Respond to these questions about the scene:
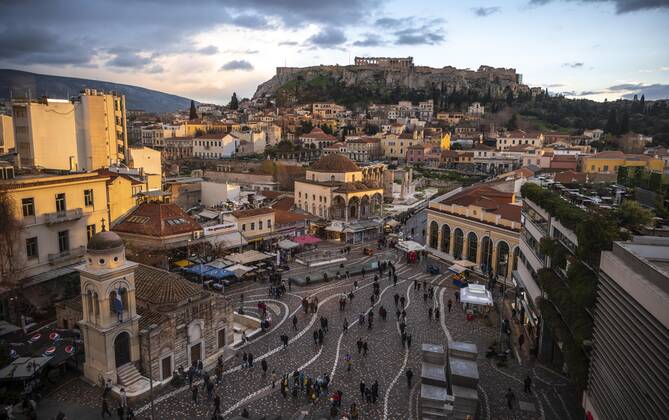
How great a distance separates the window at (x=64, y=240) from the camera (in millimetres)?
26031

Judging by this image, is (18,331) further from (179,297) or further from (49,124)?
(49,124)

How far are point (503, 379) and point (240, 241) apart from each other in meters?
21.4

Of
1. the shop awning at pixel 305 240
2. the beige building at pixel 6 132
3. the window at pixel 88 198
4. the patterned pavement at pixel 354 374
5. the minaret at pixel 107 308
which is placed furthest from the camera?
the beige building at pixel 6 132

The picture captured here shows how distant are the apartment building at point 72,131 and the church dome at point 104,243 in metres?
24.4

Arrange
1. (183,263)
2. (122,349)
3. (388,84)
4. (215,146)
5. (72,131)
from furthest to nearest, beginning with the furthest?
(388,84) < (215,146) < (72,131) < (183,263) < (122,349)

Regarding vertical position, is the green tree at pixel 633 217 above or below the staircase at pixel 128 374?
above

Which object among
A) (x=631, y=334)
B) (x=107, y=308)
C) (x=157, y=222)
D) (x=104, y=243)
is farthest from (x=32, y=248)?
(x=631, y=334)

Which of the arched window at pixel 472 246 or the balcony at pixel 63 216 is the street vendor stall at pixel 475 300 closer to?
the arched window at pixel 472 246

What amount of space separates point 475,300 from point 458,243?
12220 millimetres

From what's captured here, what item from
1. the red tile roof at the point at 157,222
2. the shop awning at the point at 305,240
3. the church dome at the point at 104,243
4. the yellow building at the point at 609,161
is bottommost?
the shop awning at the point at 305,240

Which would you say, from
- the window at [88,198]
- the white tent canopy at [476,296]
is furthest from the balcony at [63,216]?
the white tent canopy at [476,296]

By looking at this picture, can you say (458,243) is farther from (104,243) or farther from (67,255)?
(67,255)

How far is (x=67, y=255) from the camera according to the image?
1033 inches

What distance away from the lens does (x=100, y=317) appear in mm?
17125
